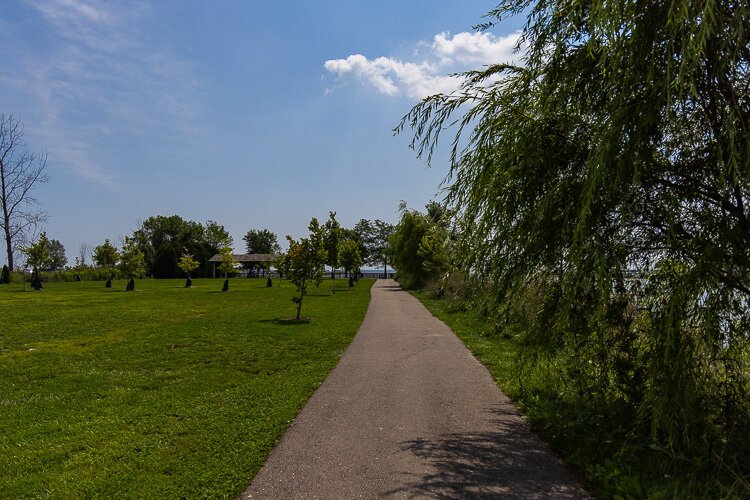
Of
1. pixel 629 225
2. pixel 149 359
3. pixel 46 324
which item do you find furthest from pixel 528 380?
pixel 46 324

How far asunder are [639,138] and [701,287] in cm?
127

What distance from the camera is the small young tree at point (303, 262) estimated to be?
18594 millimetres

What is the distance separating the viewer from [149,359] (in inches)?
414

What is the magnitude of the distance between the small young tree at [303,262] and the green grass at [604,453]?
1201 cm

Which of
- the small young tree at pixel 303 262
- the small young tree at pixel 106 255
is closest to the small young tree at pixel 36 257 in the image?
the small young tree at pixel 106 255

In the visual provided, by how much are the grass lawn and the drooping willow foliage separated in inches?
135

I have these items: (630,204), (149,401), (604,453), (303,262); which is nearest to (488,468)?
(604,453)

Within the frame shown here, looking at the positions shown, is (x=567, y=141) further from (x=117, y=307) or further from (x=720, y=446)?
(x=117, y=307)

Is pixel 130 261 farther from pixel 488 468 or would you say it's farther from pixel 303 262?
pixel 488 468

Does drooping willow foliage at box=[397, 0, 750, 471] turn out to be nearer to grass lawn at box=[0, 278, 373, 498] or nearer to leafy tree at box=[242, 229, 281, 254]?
grass lawn at box=[0, 278, 373, 498]

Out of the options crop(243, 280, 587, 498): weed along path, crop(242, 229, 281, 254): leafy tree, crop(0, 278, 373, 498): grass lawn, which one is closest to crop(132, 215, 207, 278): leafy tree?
crop(242, 229, 281, 254): leafy tree

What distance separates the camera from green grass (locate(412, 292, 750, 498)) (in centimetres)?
383

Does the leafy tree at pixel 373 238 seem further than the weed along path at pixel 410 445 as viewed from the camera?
Yes

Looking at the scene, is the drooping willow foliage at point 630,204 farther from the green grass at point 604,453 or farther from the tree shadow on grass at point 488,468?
the tree shadow on grass at point 488,468
